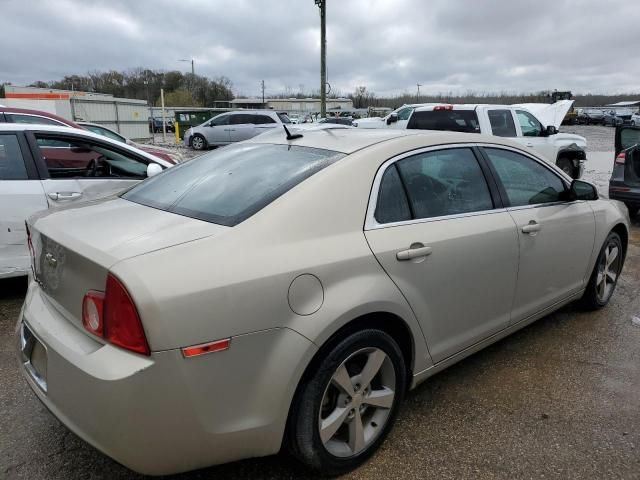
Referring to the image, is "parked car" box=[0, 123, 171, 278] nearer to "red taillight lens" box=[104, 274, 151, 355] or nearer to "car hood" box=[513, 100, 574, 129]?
"red taillight lens" box=[104, 274, 151, 355]

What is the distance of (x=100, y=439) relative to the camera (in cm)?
179

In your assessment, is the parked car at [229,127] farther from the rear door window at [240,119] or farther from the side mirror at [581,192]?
the side mirror at [581,192]

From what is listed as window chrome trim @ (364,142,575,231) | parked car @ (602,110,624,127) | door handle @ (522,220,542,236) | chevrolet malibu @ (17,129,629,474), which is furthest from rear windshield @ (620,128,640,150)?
parked car @ (602,110,624,127)

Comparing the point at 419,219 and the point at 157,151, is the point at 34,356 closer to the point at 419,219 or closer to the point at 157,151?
the point at 419,219

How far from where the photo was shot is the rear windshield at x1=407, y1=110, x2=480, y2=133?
9.12 metres

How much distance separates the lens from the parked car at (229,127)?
2125 centimetres

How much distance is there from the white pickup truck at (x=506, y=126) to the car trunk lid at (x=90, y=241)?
7.75m

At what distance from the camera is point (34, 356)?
2.14 m

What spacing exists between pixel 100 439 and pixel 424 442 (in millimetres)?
1552

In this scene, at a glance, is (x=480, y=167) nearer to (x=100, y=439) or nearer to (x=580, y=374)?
(x=580, y=374)

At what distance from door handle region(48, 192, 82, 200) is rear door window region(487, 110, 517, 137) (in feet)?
24.2

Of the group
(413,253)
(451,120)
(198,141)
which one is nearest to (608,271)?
(413,253)

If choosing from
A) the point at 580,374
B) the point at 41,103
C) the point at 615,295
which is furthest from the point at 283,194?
the point at 41,103

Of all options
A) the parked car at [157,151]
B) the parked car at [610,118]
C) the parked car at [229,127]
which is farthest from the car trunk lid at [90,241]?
the parked car at [610,118]
